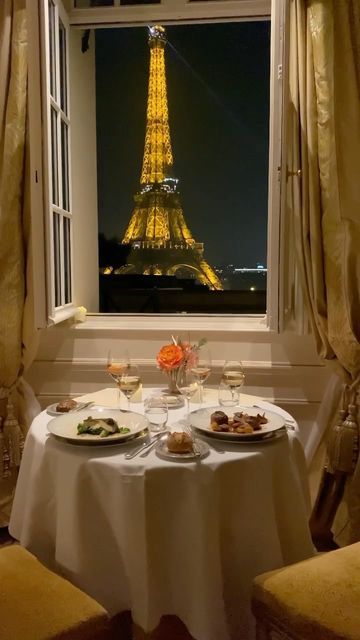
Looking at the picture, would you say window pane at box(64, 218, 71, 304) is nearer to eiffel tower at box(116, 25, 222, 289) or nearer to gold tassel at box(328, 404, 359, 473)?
gold tassel at box(328, 404, 359, 473)

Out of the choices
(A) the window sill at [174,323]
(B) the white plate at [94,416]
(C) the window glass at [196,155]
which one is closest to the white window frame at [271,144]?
(A) the window sill at [174,323]

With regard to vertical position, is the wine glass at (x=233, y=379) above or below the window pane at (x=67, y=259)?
below

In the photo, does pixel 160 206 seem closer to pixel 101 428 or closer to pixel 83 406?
pixel 83 406

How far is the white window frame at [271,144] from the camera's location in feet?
7.18

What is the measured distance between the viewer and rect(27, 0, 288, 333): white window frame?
2.19m

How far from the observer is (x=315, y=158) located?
2.31 m

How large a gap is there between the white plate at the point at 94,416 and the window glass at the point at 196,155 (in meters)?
1.74

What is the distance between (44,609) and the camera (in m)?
1.18

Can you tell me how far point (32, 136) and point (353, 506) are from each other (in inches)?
83.7

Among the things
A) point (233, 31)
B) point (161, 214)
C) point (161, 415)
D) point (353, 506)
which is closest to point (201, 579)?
point (161, 415)

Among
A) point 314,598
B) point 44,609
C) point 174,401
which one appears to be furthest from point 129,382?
point 314,598

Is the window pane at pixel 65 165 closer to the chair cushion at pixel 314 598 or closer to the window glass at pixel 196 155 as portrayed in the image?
the window glass at pixel 196 155

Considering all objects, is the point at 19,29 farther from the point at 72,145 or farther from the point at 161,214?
the point at 161,214

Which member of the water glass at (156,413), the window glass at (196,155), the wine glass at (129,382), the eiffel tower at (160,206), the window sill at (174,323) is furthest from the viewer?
A: the eiffel tower at (160,206)
